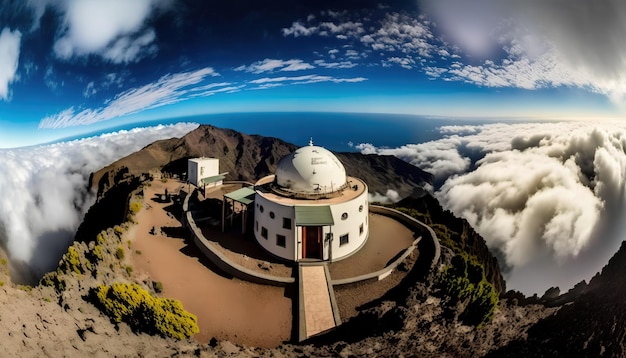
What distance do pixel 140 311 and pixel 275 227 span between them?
767 cm

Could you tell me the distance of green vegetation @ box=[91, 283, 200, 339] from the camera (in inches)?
397

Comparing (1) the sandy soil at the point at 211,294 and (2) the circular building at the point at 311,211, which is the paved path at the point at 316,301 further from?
(2) the circular building at the point at 311,211

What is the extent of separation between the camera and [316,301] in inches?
517

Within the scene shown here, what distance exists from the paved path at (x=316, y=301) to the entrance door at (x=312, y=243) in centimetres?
96

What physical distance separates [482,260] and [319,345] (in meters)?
35.1

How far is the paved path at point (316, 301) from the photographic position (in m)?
11.9

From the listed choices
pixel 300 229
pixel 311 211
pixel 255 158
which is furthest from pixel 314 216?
pixel 255 158

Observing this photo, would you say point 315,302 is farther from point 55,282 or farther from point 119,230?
point 119,230

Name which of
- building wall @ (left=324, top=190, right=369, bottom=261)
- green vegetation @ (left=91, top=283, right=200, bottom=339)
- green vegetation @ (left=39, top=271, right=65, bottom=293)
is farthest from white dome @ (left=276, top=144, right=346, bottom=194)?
green vegetation @ (left=39, top=271, right=65, bottom=293)

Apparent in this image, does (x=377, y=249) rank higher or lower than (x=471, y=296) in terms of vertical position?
higher

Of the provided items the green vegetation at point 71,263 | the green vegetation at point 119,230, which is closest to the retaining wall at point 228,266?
the green vegetation at point 119,230

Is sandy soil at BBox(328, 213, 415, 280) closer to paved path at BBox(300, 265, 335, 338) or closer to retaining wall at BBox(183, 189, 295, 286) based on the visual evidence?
paved path at BBox(300, 265, 335, 338)

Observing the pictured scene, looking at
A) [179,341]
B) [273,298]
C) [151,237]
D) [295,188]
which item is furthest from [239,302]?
[151,237]

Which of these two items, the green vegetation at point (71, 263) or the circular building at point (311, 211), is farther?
the circular building at point (311, 211)
